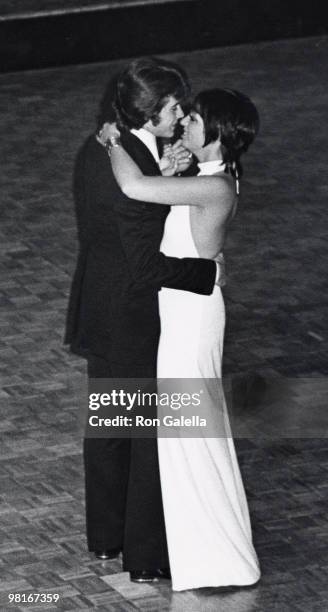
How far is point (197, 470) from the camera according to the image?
455 cm

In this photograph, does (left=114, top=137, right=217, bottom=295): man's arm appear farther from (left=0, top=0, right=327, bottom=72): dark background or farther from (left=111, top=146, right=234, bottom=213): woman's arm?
(left=0, top=0, right=327, bottom=72): dark background

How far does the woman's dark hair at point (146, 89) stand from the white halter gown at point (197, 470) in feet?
1.05

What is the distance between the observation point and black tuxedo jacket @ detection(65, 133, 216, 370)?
4379 mm

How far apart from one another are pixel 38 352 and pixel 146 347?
73.0 inches

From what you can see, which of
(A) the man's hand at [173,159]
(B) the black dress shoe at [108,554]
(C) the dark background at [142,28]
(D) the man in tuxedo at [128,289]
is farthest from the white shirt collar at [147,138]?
(C) the dark background at [142,28]

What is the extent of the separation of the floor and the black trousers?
0.39ft

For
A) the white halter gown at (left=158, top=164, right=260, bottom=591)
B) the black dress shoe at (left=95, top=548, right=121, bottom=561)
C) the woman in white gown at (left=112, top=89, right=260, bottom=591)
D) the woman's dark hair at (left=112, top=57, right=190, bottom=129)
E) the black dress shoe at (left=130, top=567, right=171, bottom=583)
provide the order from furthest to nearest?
the black dress shoe at (left=95, top=548, right=121, bottom=561) < the black dress shoe at (left=130, top=567, right=171, bottom=583) < the white halter gown at (left=158, top=164, right=260, bottom=591) < the woman in white gown at (left=112, top=89, right=260, bottom=591) < the woman's dark hair at (left=112, top=57, right=190, bottom=129)

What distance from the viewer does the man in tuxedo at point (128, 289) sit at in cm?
436

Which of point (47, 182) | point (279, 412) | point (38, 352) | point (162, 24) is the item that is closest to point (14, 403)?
point (38, 352)

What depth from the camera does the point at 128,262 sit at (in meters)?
4.39

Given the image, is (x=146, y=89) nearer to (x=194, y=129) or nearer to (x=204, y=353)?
(x=194, y=129)

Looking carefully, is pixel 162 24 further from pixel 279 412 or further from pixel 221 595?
pixel 221 595

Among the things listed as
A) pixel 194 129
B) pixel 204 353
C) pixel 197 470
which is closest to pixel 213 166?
pixel 194 129

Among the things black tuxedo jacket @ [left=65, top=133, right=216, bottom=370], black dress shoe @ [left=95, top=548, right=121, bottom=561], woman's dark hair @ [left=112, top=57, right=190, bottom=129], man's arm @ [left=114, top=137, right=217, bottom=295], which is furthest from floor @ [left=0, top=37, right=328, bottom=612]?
woman's dark hair @ [left=112, top=57, right=190, bottom=129]
